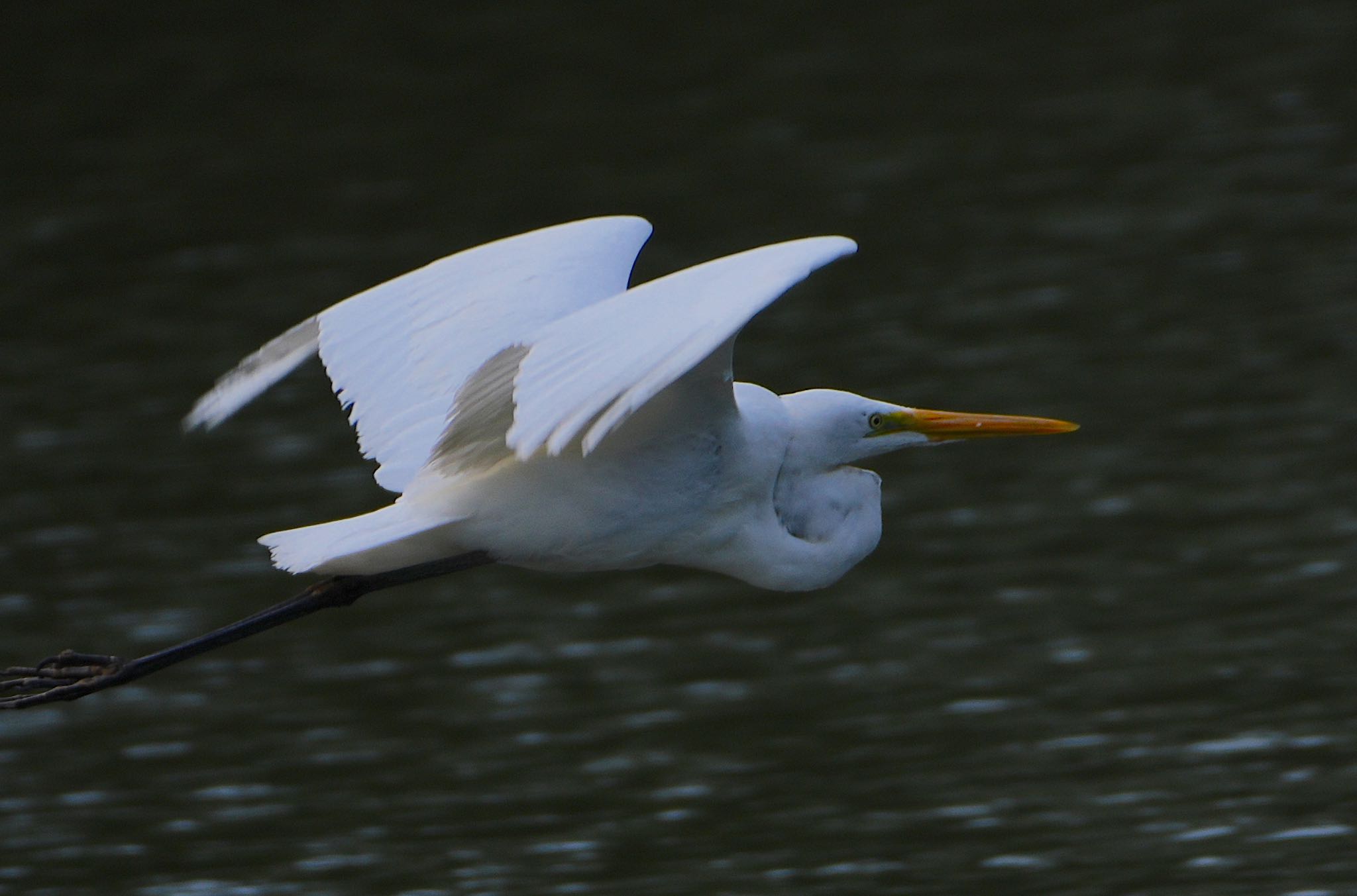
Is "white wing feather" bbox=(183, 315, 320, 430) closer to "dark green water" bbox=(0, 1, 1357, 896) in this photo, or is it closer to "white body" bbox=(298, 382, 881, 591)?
"white body" bbox=(298, 382, 881, 591)

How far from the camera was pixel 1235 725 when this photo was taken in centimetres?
770

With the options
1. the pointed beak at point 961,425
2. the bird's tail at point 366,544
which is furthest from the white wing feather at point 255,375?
the pointed beak at point 961,425

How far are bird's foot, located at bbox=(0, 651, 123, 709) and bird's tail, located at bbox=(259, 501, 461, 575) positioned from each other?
760 millimetres

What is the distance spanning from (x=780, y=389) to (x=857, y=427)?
504cm

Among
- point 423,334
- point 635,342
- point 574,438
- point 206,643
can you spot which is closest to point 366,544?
point 574,438

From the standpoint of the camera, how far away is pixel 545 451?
5551 mm

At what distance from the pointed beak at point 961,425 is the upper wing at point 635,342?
1.19 m

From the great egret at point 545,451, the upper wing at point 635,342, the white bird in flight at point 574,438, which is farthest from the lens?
the great egret at point 545,451

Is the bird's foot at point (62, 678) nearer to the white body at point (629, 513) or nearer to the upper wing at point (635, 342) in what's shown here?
the white body at point (629, 513)

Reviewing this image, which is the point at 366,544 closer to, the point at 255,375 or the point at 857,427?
the point at 255,375

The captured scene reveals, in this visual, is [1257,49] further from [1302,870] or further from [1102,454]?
[1302,870]

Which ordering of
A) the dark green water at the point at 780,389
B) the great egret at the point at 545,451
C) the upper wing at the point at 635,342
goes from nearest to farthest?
the upper wing at the point at 635,342 → the great egret at the point at 545,451 → the dark green water at the point at 780,389

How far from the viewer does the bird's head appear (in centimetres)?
594

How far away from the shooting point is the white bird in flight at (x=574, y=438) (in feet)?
17.6
